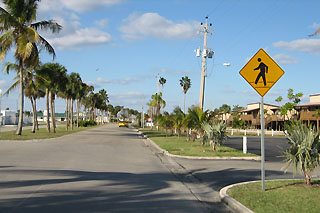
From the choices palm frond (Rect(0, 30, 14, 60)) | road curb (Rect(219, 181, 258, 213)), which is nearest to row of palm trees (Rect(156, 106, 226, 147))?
road curb (Rect(219, 181, 258, 213))

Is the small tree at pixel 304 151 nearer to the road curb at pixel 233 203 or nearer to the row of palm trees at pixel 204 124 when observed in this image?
the road curb at pixel 233 203

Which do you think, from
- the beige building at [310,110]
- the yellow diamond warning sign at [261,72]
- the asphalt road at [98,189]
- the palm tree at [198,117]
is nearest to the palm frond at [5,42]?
the palm tree at [198,117]

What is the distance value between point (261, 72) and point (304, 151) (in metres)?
2.32

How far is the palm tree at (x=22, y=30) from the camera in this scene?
28.8m

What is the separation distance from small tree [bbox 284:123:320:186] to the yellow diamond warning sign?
1492 millimetres

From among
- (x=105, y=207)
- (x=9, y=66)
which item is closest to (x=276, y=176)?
(x=105, y=207)

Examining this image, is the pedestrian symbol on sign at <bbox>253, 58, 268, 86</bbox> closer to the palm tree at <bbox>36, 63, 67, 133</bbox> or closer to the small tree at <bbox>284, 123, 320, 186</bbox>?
the small tree at <bbox>284, 123, 320, 186</bbox>

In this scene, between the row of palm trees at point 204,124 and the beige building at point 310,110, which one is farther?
the beige building at point 310,110

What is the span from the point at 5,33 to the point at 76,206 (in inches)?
1031

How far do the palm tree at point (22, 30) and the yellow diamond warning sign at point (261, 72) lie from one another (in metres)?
23.3

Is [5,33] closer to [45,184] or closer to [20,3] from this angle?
[20,3]

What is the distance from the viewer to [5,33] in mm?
29625

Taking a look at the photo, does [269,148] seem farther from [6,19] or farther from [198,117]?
[6,19]

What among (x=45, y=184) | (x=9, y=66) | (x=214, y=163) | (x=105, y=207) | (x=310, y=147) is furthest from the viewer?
(x=9, y=66)
